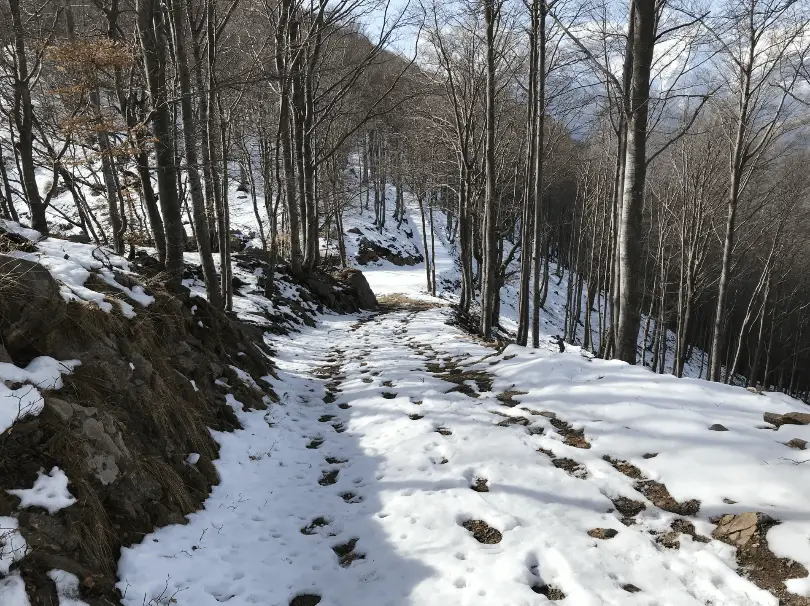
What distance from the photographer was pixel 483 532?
3.44 meters

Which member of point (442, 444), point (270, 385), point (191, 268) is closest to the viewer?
point (442, 444)

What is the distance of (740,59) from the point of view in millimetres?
12031

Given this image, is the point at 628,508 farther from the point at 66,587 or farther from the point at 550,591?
the point at 66,587

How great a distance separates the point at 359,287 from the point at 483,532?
14715mm

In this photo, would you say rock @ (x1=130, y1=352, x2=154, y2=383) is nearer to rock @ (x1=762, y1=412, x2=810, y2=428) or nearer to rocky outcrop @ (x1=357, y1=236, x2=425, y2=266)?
rock @ (x1=762, y1=412, x2=810, y2=428)

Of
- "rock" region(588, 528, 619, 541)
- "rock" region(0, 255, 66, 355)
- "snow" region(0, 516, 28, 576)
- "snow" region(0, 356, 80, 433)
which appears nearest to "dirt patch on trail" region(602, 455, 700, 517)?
Result: "rock" region(588, 528, 619, 541)

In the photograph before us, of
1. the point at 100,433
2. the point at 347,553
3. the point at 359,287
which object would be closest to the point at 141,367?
the point at 100,433

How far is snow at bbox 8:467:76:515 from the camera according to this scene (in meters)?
2.44

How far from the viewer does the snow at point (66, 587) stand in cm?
223

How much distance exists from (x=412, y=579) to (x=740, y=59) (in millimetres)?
15189

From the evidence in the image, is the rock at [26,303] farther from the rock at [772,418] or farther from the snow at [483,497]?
the rock at [772,418]

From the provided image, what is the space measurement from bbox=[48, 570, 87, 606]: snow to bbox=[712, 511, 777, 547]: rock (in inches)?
153

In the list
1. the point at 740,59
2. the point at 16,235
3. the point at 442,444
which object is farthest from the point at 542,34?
the point at 16,235

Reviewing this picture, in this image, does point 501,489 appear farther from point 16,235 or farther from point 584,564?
point 16,235
